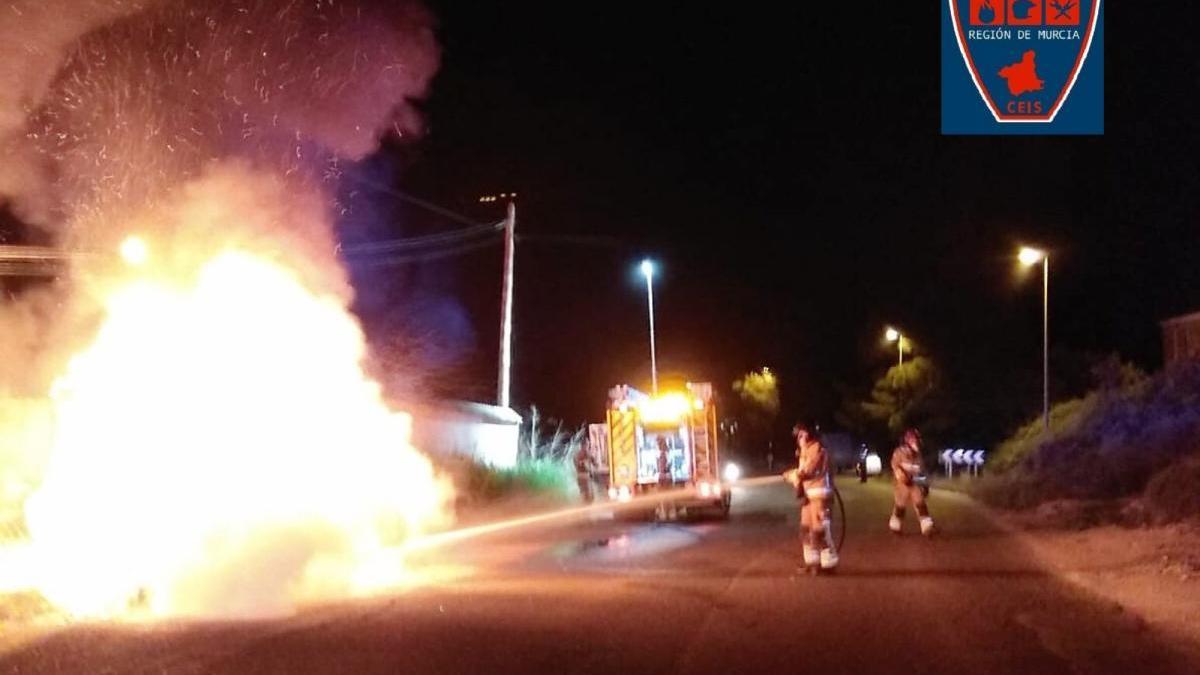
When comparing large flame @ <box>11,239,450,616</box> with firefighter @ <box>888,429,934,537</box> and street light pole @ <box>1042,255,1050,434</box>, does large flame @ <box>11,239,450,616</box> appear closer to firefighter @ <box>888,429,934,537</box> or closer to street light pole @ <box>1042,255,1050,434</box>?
firefighter @ <box>888,429,934,537</box>

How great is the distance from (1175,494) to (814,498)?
732 centimetres

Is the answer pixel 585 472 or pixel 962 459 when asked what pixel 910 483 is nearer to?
pixel 585 472

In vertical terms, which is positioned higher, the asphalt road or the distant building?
the distant building

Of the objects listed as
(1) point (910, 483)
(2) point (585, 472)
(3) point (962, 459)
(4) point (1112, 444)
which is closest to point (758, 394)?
(3) point (962, 459)

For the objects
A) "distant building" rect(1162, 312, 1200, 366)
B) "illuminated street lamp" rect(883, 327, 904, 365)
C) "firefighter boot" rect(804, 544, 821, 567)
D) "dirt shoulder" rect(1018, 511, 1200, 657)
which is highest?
"illuminated street lamp" rect(883, 327, 904, 365)

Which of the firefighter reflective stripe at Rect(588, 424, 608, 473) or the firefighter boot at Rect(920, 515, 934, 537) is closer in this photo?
the firefighter boot at Rect(920, 515, 934, 537)

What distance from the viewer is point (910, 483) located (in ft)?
63.1

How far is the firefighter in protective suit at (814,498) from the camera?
46.9 feet

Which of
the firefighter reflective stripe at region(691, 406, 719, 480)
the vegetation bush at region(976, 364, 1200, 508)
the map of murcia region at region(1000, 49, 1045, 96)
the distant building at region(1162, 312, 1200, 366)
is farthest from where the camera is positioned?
the distant building at region(1162, 312, 1200, 366)

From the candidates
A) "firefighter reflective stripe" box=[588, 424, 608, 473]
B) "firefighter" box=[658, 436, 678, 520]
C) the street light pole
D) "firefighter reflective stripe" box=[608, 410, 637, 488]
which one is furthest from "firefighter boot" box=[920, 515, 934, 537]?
the street light pole

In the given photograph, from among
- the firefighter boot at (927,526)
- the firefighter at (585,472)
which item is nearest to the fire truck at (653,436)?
the firefighter at (585,472)

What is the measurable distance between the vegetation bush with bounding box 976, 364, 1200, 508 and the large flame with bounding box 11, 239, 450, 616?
606 inches

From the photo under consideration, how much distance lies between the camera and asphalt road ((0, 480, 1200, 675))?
9.12 m

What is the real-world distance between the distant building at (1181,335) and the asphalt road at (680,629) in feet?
84.3
